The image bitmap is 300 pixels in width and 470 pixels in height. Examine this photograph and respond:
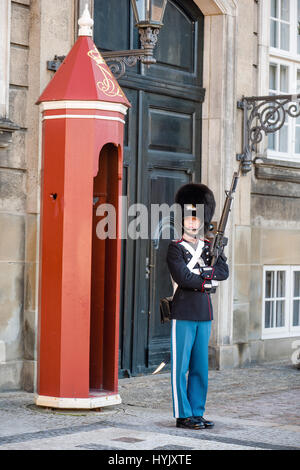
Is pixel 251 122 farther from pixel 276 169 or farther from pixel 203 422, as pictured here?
pixel 203 422

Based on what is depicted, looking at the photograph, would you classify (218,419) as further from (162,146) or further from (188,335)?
(162,146)

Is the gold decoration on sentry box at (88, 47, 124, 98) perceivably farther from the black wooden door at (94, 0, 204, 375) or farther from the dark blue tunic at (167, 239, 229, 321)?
the black wooden door at (94, 0, 204, 375)

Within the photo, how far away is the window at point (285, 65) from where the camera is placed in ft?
37.6

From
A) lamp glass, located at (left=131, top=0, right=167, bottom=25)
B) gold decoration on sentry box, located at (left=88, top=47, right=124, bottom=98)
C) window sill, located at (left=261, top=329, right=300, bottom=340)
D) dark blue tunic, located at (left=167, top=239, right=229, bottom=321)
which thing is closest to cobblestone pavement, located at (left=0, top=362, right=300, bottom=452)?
dark blue tunic, located at (left=167, top=239, right=229, bottom=321)

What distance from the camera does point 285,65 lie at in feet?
38.3

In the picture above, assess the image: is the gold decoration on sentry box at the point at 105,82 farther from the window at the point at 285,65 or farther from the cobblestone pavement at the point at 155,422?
the window at the point at 285,65

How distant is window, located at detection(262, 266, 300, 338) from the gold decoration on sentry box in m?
4.57

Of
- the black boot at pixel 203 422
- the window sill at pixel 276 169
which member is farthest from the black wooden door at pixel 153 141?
the black boot at pixel 203 422

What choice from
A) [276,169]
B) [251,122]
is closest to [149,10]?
[251,122]

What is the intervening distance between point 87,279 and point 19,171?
60.0 inches

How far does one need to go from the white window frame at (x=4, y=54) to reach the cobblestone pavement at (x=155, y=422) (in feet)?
7.82

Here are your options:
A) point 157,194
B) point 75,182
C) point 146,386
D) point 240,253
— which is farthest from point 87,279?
point 240,253

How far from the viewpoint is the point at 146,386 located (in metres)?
8.87

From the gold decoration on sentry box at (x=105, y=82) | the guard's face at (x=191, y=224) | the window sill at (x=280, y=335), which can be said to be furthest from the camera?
the window sill at (x=280, y=335)
